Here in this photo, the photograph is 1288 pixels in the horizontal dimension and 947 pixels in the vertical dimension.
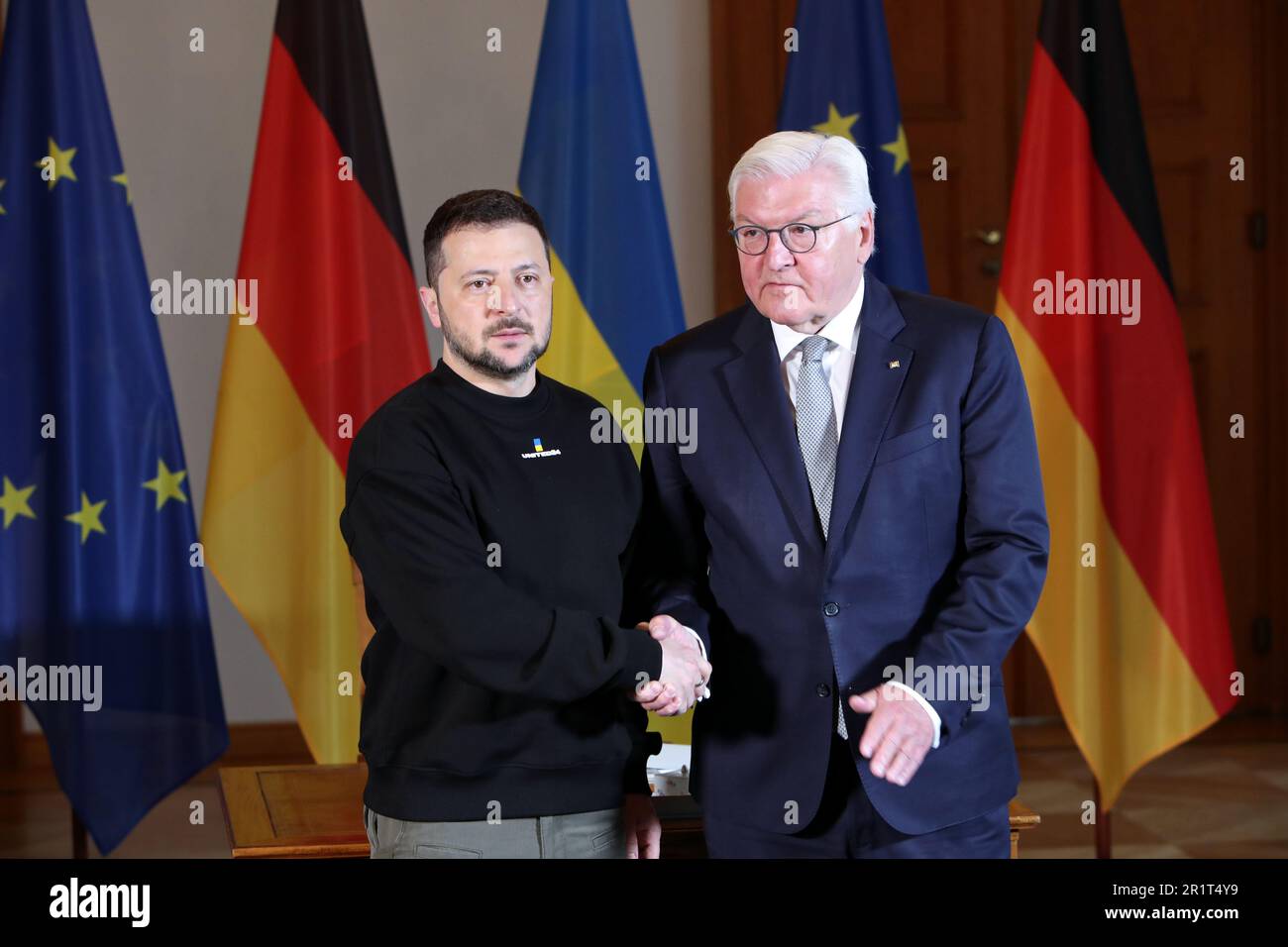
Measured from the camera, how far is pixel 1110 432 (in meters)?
3.84

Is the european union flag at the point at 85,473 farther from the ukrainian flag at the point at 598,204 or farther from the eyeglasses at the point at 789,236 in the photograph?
the eyeglasses at the point at 789,236

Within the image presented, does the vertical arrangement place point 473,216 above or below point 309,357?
below

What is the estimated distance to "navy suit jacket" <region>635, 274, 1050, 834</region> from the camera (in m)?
1.89

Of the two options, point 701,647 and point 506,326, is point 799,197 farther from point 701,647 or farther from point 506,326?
point 701,647

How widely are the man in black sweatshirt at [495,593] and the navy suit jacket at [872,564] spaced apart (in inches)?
5.4

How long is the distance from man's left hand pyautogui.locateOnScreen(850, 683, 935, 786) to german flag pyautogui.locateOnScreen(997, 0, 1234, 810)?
7.07 ft

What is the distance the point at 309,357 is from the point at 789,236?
221 centimetres

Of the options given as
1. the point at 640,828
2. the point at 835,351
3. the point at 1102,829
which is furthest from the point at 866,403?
the point at 1102,829

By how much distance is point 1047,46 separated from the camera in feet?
12.7

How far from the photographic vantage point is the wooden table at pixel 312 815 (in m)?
2.17

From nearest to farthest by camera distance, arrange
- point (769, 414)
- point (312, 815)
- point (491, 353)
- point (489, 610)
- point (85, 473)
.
→ point (489, 610), point (491, 353), point (769, 414), point (312, 815), point (85, 473)

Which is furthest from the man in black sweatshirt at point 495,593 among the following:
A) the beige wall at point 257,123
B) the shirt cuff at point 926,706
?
the beige wall at point 257,123
